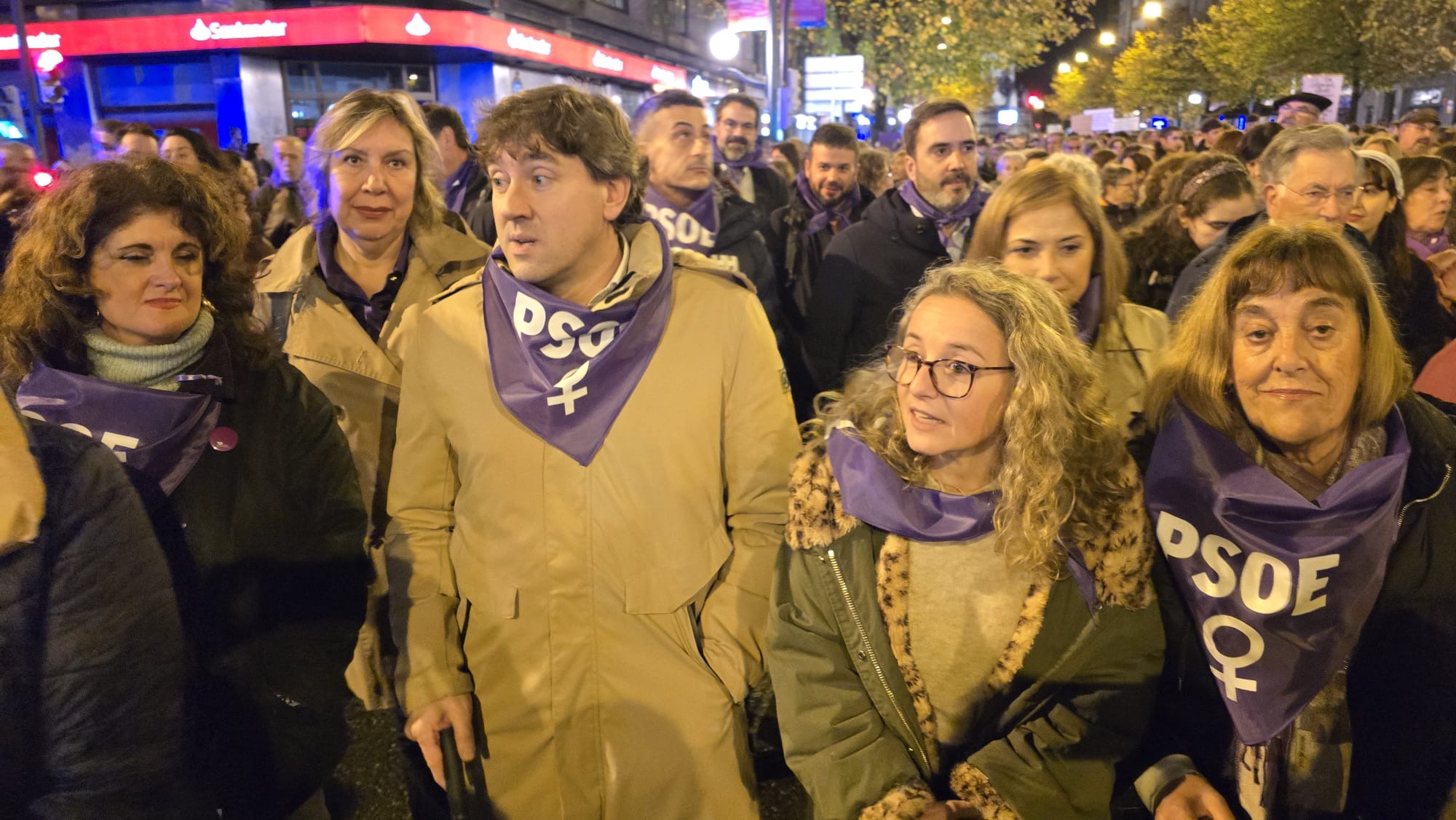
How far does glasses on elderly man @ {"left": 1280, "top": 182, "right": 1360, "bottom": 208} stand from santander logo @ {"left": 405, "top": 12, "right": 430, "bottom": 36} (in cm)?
2134

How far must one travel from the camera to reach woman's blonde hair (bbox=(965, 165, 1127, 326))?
2924mm

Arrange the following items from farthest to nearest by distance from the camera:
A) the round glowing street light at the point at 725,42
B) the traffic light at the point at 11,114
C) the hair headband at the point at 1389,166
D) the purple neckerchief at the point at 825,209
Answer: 1. the round glowing street light at the point at 725,42
2. the traffic light at the point at 11,114
3. the purple neckerchief at the point at 825,209
4. the hair headband at the point at 1389,166

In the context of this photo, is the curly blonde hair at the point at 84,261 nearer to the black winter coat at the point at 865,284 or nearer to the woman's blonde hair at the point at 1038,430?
the woman's blonde hair at the point at 1038,430

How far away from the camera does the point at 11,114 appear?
11023 millimetres

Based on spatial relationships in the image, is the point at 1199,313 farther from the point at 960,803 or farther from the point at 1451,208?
the point at 1451,208

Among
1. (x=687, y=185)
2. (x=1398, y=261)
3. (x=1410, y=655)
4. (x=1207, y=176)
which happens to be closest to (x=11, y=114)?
(x=687, y=185)

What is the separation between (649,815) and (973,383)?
135 centimetres

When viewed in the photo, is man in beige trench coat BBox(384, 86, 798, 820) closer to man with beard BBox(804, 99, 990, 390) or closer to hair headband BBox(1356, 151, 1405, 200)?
man with beard BBox(804, 99, 990, 390)

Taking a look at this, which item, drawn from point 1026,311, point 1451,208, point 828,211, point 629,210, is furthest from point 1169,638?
point 1451,208

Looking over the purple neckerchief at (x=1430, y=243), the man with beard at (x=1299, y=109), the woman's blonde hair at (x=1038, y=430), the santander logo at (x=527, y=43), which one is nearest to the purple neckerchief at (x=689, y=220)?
the woman's blonde hair at (x=1038, y=430)

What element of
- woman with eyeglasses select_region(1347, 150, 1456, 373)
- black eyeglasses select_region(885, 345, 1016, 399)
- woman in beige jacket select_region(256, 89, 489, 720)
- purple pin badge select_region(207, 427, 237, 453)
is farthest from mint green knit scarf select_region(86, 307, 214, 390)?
woman with eyeglasses select_region(1347, 150, 1456, 373)

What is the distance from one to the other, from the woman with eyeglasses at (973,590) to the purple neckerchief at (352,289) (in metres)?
1.58

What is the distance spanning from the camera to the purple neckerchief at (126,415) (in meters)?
2.08

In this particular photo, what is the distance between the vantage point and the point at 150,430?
2.11 meters
